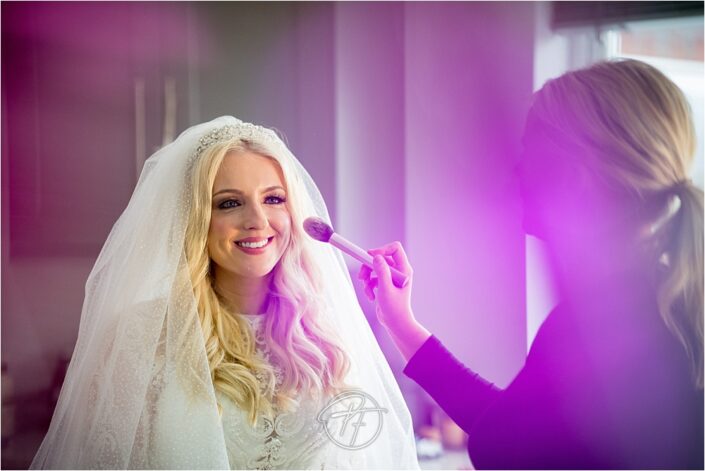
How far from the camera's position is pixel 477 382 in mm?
1058

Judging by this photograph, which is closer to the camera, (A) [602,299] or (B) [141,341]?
(B) [141,341]

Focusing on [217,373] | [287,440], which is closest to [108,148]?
[217,373]

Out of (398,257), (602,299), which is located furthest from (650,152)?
(398,257)

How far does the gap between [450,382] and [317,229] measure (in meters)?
0.31

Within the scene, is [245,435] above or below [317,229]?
below

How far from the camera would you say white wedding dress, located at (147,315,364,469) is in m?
0.94

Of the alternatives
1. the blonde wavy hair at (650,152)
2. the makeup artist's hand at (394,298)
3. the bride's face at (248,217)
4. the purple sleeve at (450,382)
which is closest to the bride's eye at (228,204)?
the bride's face at (248,217)

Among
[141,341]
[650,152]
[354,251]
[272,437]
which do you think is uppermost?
[650,152]

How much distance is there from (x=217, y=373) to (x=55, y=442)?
0.27 metres

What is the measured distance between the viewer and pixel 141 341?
0.94 meters

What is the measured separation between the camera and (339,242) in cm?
102

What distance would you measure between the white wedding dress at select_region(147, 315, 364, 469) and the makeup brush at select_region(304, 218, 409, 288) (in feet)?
0.49

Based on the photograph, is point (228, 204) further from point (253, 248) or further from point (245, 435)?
point (245, 435)

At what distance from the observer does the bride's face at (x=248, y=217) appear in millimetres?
959
